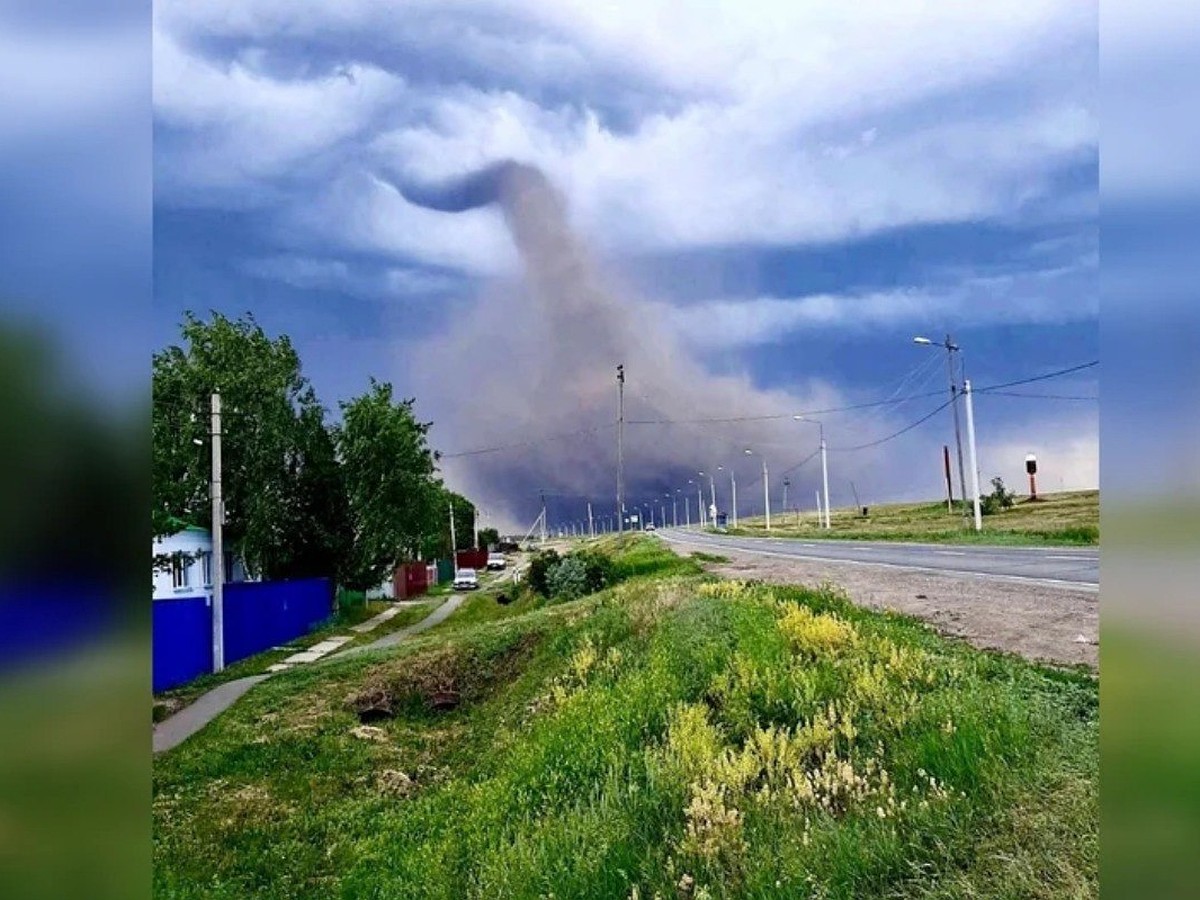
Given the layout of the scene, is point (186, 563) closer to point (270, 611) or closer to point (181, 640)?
point (181, 640)

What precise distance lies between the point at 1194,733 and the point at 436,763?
3.68 m

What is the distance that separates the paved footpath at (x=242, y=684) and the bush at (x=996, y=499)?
415 centimetres

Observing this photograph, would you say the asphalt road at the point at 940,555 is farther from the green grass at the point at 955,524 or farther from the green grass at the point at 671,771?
the green grass at the point at 671,771

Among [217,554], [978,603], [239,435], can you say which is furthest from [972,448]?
[217,554]

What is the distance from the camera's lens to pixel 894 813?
3.21 metres

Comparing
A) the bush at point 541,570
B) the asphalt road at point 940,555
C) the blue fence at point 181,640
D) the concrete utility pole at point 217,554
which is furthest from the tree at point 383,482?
the blue fence at point 181,640

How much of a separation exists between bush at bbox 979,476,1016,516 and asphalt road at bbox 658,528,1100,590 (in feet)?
1.07

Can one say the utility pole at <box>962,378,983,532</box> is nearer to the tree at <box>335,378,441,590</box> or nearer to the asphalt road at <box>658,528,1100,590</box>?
the asphalt road at <box>658,528,1100,590</box>

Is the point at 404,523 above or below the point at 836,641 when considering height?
above

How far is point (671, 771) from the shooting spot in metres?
3.65

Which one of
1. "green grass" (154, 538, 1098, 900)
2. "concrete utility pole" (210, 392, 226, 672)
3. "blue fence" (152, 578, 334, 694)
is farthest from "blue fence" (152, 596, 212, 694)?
"green grass" (154, 538, 1098, 900)

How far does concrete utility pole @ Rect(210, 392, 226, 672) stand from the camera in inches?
300

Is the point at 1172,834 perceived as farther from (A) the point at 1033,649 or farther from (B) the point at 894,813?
(A) the point at 1033,649

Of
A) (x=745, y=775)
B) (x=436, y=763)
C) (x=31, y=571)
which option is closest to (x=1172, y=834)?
(x=745, y=775)
